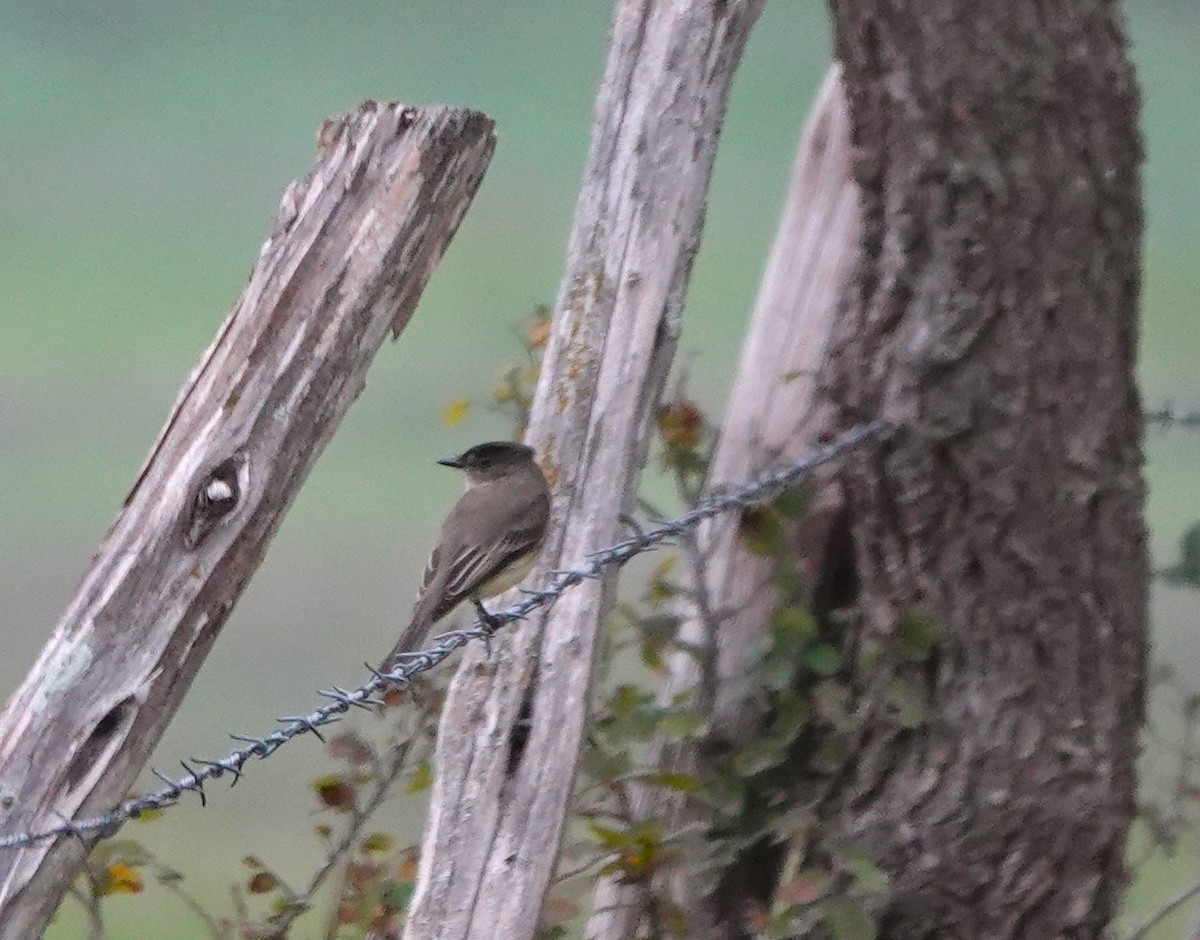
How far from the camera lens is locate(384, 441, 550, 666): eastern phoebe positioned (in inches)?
99.2

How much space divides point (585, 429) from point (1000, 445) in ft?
2.93

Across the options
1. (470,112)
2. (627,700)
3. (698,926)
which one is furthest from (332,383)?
(698,926)

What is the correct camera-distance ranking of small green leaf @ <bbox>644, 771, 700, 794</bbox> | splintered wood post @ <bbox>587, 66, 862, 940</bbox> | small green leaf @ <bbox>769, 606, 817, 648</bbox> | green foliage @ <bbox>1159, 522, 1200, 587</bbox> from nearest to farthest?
small green leaf @ <bbox>644, 771, 700, 794</bbox>, small green leaf @ <bbox>769, 606, 817, 648</bbox>, splintered wood post @ <bbox>587, 66, 862, 940</bbox>, green foliage @ <bbox>1159, 522, 1200, 587</bbox>

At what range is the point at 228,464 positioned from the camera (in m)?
1.78

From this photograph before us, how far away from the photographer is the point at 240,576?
1790mm

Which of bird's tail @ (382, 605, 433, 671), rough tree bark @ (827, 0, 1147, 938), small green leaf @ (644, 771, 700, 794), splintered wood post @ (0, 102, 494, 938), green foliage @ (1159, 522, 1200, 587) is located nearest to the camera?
splintered wood post @ (0, 102, 494, 938)

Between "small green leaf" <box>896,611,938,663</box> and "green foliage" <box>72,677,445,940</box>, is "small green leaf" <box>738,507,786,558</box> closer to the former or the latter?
"small green leaf" <box>896,611,938,663</box>

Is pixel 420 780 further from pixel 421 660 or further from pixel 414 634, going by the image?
pixel 421 660

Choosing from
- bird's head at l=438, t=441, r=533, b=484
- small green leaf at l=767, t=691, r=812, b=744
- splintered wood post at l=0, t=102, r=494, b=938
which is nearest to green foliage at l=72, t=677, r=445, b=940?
bird's head at l=438, t=441, r=533, b=484

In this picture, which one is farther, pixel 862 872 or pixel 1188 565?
pixel 1188 565

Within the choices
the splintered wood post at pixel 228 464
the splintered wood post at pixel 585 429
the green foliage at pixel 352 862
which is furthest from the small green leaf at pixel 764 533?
the splintered wood post at pixel 228 464

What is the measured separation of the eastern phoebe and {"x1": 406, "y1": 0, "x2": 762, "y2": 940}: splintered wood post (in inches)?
10.4

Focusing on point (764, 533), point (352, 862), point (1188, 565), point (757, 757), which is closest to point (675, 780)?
point (757, 757)

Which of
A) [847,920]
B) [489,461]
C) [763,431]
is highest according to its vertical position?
[763,431]
